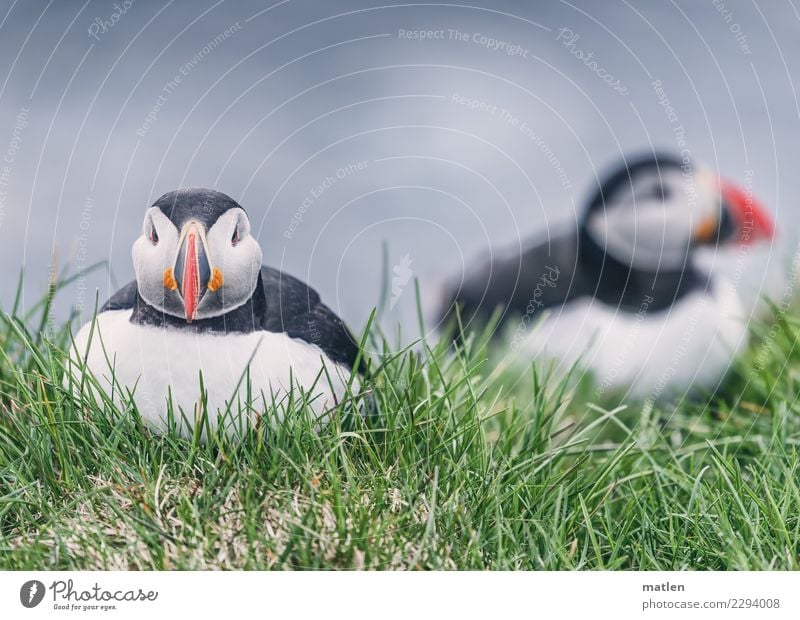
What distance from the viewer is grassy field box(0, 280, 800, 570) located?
1006mm

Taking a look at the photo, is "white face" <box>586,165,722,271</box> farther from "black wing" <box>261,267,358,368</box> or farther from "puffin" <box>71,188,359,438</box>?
"puffin" <box>71,188,359,438</box>

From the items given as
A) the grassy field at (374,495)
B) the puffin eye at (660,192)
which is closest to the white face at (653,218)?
the puffin eye at (660,192)

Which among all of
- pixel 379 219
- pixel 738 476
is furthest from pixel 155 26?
pixel 738 476

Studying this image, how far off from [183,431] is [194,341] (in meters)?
0.13

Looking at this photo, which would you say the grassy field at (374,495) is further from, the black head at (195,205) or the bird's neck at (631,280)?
the bird's neck at (631,280)

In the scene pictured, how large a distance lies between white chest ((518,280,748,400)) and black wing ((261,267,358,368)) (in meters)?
0.53

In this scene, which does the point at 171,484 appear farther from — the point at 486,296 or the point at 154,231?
the point at 486,296

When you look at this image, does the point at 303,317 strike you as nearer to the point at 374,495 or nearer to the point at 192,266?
the point at 192,266

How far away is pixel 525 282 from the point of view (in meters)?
2.14

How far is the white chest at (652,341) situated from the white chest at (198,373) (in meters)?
0.69

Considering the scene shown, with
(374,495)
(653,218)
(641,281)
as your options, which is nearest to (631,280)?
(641,281)

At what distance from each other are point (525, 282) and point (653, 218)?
0.42 m

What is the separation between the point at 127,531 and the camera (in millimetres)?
1019
